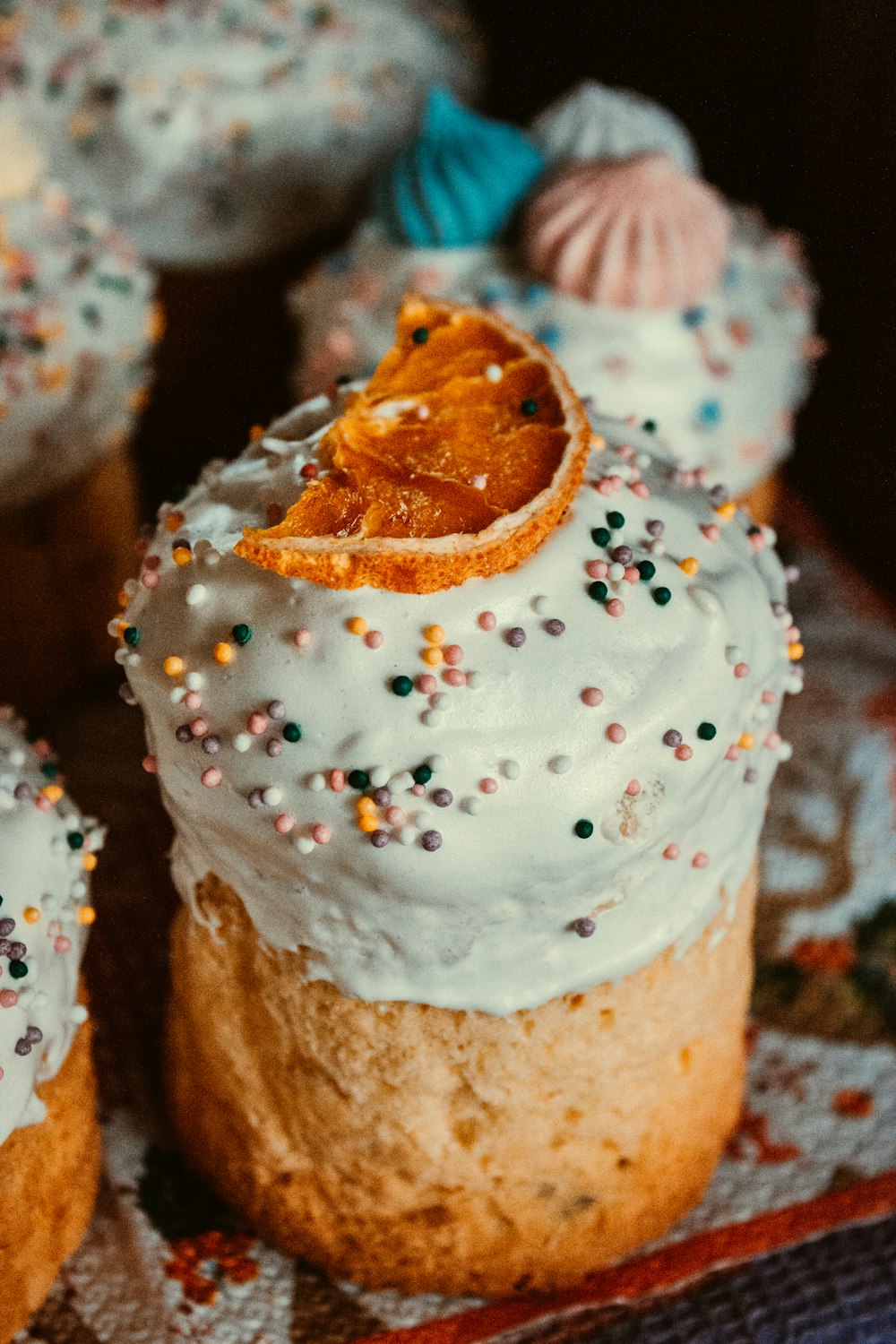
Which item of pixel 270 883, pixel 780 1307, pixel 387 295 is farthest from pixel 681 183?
pixel 780 1307

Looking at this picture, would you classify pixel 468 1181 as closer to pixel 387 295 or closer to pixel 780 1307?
pixel 780 1307

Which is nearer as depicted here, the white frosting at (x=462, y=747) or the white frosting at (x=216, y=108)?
the white frosting at (x=462, y=747)

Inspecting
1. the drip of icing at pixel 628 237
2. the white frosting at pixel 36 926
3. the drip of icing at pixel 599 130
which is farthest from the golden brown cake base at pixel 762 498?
the white frosting at pixel 36 926

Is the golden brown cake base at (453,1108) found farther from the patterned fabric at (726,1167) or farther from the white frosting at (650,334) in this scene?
the white frosting at (650,334)

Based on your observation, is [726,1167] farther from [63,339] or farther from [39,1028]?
[63,339]

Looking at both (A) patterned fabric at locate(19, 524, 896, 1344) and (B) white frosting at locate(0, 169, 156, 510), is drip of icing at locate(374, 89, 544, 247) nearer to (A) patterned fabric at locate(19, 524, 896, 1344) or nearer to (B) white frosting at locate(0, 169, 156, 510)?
(B) white frosting at locate(0, 169, 156, 510)

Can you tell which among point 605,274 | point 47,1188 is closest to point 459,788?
point 47,1188

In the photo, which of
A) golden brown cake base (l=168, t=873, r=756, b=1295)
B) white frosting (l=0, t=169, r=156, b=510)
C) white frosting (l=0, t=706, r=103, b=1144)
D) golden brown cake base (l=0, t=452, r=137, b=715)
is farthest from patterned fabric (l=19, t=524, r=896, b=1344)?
white frosting (l=0, t=169, r=156, b=510)
